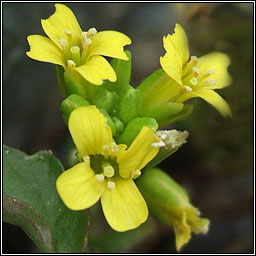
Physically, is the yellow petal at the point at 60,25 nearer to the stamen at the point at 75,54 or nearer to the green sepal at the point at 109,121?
the stamen at the point at 75,54

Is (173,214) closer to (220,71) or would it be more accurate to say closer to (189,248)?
(220,71)

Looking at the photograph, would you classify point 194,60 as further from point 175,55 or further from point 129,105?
point 129,105

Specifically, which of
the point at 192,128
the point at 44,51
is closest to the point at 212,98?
the point at 44,51

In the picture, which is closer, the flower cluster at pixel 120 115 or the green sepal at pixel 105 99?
the flower cluster at pixel 120 115

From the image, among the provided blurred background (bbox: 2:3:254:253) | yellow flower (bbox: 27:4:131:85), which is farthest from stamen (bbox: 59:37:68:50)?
blurred background (bbox: 2:3:254:253)

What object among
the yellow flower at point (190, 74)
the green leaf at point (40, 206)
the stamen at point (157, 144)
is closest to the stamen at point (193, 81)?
the yellow flower at point (190, 74)

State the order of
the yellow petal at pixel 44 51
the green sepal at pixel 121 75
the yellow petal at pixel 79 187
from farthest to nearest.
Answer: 1. the green sepal at pixel 121 75
2. the yellow petal at pixel 44 51
3. the yellow petal at pixel 79 187

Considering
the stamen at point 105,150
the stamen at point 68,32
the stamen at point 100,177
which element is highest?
the stamen at point 68,32
